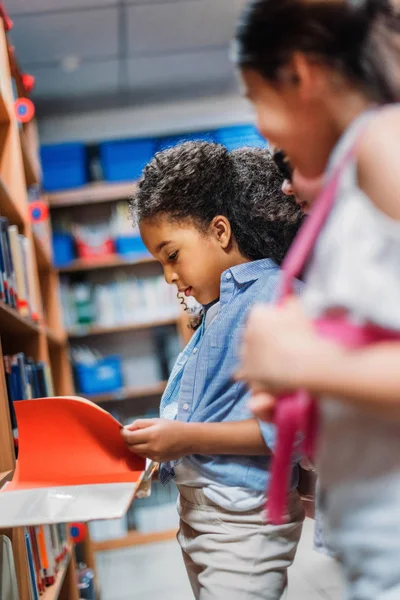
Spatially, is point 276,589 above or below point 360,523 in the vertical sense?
below

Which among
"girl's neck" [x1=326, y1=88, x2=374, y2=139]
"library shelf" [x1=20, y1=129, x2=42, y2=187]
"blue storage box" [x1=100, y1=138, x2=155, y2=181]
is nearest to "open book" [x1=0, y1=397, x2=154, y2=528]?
"girl's neck" [x1=326, y1=88, x2=374, y2=139]

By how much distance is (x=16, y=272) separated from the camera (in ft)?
6.73

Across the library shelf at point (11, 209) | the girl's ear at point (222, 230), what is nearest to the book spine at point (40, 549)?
the library shelf at point (11, 209)

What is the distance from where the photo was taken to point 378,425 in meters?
0.58

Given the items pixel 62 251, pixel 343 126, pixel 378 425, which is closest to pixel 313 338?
pixel 378 425

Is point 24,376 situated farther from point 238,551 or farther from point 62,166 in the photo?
point 62,166

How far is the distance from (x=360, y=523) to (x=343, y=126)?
37cm

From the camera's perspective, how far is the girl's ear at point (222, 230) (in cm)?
126

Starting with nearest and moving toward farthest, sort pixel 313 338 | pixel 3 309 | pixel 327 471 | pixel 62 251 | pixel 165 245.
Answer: pixel 313 338
pixel 327 471
pixel 165 245
pixel 3 309
pixel 62 251

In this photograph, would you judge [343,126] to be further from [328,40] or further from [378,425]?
[378,425]

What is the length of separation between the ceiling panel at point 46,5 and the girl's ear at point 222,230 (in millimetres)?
2398

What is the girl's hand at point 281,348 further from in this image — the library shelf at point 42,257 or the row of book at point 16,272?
the library shelf at point 42,257

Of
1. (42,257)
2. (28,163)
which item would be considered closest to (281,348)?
(28,163)

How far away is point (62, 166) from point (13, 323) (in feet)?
7.83
